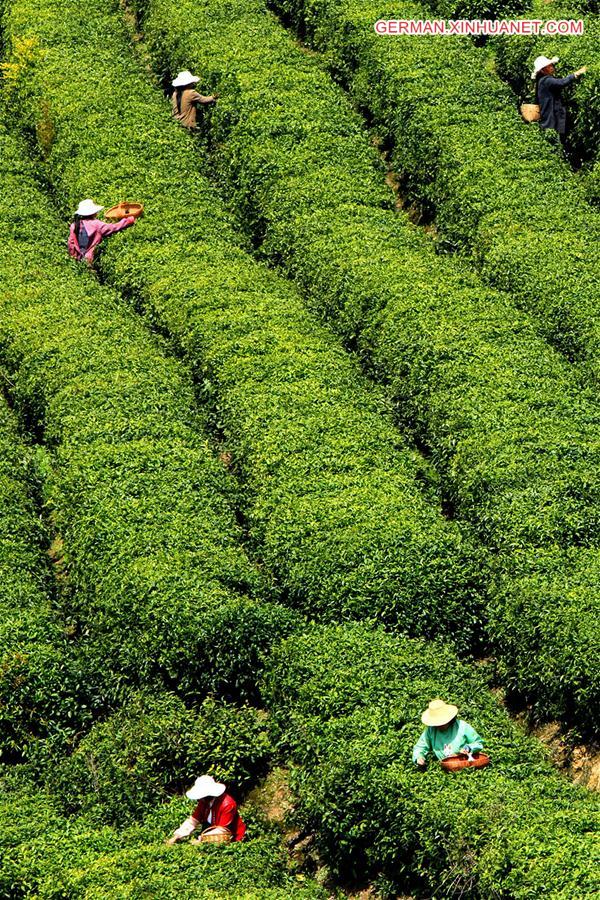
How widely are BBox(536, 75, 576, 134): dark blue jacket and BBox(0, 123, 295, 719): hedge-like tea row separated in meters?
8.63

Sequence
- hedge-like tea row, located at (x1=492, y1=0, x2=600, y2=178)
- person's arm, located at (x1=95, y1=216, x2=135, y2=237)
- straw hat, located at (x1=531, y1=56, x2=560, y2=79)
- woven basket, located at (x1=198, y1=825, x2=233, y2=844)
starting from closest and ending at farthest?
woven basket, located at (x1=198, y1=825, x2=233, y2=844) < person's arm, located at (x1=95, y1=216, x2=135, y2=237) < hedge-like tea row, located at (x1=492, y1=0, x2=600, y2=178) < straw hat, located at (x1=531, y1=56, x2=560, y2=79)

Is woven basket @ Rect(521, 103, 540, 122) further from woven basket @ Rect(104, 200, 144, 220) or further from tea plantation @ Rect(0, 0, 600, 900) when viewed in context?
woven basket @ Rect(104, 200, 144, 220)

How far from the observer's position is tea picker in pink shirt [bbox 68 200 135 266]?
26.5 meters

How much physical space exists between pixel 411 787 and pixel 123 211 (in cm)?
1387

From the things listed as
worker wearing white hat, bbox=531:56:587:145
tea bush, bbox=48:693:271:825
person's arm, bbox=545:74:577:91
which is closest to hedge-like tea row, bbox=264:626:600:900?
tea bush, bbox=48:693:271:825

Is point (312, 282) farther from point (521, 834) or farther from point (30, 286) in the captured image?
point (521, 834)

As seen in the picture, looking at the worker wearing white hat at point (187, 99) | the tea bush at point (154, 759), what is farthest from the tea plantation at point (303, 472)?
the worker wearing white hat at point (187, 99)

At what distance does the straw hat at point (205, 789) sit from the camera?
55.6 feet

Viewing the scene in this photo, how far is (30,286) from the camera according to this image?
1014 inches

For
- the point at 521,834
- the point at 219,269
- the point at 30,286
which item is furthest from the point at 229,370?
the point at 521,834

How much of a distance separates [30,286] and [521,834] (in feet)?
47.0

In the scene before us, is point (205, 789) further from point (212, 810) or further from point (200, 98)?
point (200, 98)

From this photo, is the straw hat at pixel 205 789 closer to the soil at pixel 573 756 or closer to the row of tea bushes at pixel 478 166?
the soil at pixel 573 756

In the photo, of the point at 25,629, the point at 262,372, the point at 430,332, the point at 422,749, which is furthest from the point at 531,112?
the point at 422,749
